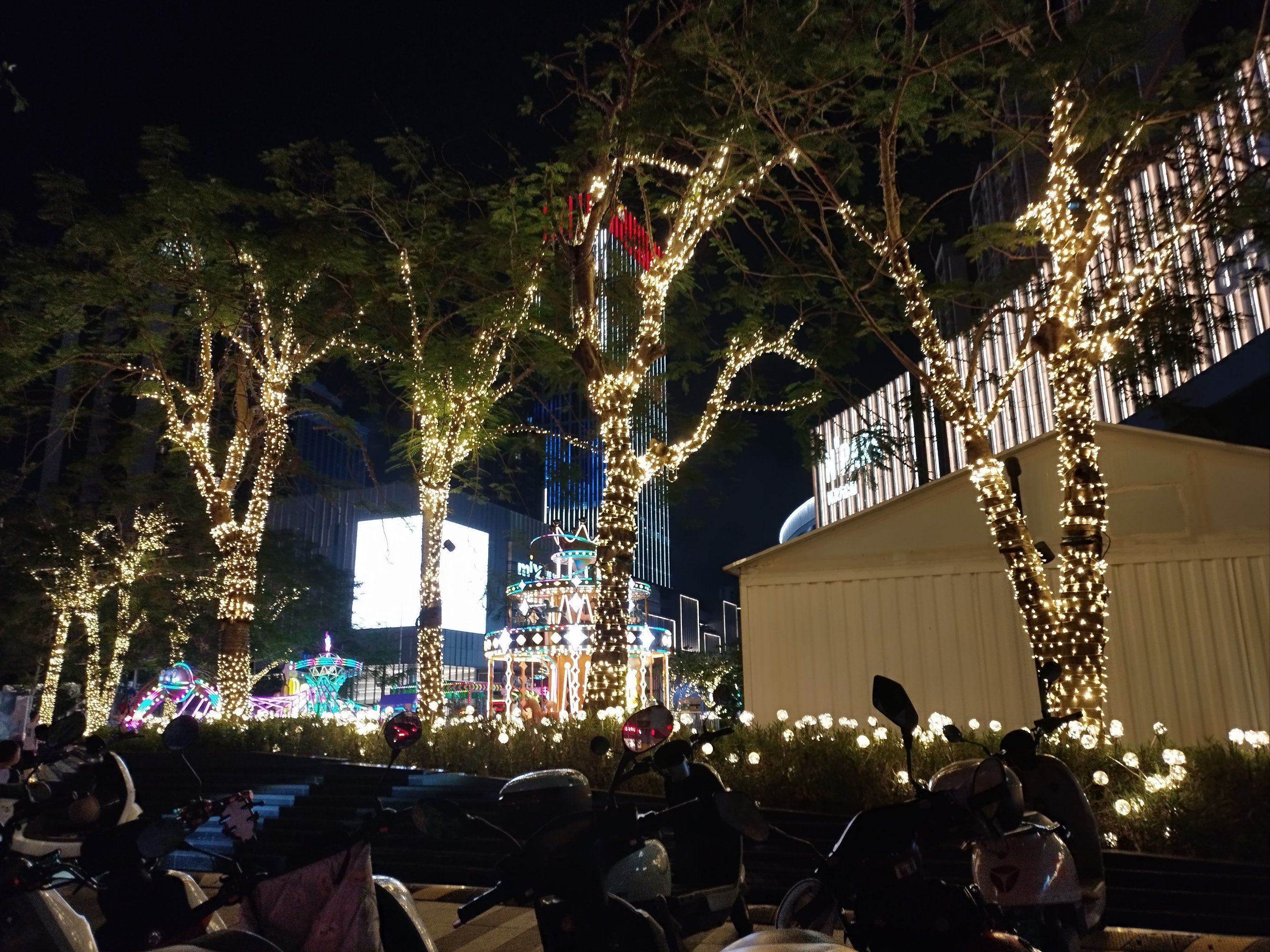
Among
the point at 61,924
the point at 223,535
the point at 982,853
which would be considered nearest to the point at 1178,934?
the point at 982,853

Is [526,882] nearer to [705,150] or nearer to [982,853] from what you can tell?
[982,853]

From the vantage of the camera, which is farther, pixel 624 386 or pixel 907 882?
pixel 624 386

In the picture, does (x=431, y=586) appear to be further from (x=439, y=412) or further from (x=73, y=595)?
(x=73, y=595)

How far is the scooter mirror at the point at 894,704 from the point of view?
2.89 meters

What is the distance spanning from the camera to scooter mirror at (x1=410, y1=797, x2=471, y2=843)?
245 centimetres

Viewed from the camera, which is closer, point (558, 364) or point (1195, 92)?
point (1195, 92)

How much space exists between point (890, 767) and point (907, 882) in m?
5.39

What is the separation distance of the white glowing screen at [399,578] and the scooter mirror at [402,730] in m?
40.1

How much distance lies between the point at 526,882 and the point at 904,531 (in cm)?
819

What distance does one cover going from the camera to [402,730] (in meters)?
3.17

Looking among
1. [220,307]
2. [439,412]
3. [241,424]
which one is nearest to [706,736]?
[439,412]

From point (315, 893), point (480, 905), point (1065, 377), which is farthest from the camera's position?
point (1065, 377)

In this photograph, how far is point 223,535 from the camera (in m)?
15.0

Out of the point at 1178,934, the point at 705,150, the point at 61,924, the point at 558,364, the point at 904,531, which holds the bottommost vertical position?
the point at 1178,934
